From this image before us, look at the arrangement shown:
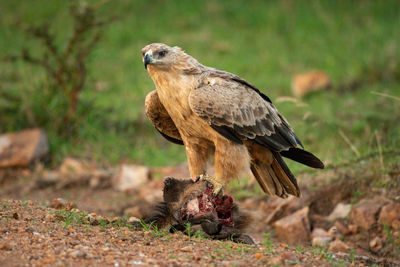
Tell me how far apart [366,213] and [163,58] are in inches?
108

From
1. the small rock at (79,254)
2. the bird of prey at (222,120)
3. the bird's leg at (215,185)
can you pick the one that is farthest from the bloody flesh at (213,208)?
the small rock at (79,254)

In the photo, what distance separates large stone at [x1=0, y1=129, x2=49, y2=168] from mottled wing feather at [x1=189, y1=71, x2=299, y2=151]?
162 inches

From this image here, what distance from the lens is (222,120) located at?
488 centimetres

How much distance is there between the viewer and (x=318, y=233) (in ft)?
19.1

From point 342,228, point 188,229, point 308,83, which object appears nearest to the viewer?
point 188,229

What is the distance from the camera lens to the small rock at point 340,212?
602cm

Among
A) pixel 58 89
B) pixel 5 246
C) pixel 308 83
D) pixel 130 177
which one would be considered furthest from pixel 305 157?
pixel 308 83

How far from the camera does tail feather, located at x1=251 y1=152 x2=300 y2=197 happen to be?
17.3ft

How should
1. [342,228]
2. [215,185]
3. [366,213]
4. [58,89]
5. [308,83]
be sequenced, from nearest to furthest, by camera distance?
[215,185]
[366,213]
[342,228]
[58,89]
[308,83]

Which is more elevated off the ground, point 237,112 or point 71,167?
point 237,112

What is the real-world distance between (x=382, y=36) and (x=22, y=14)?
843 cm

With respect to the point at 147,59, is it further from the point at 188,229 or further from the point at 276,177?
the point at 276,177

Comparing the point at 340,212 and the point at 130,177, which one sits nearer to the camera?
the point at 340,212

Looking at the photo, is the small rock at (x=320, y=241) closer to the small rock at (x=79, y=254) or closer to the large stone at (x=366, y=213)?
the large stone at (x=366, y=213)
